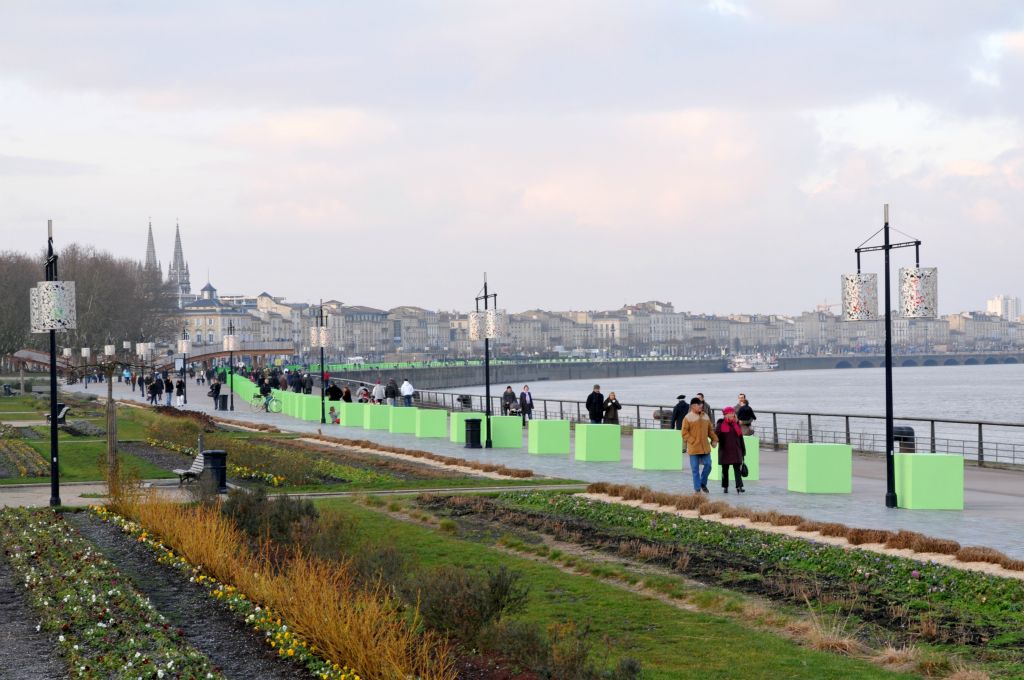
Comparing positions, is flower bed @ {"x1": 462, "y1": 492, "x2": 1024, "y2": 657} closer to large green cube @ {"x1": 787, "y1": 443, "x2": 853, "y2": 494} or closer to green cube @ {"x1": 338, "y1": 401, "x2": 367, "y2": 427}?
large green cube @ {"x1": 787, "y1": 443, "x2": 853, "y2": 494}

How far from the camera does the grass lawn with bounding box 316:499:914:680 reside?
31.7 feet

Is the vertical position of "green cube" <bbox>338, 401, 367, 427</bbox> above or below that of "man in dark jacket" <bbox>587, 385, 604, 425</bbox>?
below

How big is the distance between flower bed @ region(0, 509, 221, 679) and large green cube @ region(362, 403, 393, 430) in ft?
91.4

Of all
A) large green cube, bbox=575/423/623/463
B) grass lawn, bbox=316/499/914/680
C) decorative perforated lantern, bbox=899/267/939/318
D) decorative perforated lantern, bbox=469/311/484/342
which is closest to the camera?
grass lawn, bbox=316/499/914/680

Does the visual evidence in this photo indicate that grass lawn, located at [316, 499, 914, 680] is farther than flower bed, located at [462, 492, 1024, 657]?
No

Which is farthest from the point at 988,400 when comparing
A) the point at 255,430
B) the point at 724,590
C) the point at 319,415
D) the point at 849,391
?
the point at 724,590

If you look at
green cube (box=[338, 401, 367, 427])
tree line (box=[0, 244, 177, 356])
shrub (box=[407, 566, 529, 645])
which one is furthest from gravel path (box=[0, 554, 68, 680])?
tree line (box=[0, 244, 177, 356])

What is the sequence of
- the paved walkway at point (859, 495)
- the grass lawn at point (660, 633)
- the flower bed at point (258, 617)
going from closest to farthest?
the flower bed at point (258, 617), the grass lawn at point (660, 633), the paved walkway at point (859, 495)

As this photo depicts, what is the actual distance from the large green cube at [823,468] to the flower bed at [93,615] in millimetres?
11792

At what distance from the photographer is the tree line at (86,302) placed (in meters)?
99.0

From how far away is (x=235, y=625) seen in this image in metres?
11.4

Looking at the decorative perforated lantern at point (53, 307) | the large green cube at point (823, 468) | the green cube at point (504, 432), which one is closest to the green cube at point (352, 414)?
the green cube at point (504, 432)

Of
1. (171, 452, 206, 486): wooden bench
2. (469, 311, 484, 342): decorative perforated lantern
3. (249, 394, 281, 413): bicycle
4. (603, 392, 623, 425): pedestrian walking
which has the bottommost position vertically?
(249, 394, 281, 413): bicycle

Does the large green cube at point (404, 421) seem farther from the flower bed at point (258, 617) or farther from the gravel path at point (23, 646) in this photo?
the gravel path at point (23, 646)
